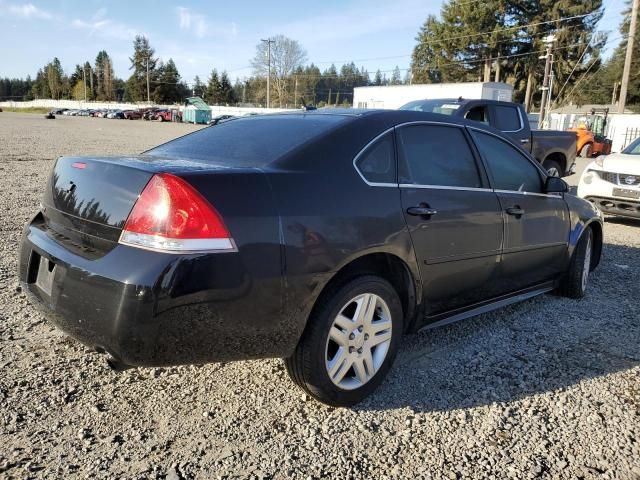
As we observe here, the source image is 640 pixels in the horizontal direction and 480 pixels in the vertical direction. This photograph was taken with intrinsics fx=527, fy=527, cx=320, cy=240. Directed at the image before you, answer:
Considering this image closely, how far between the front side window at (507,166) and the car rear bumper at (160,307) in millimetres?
2154

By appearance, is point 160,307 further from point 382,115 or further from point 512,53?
point 512,53

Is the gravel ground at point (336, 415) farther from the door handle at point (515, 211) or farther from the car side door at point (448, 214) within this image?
the door handle at point (515, 211)

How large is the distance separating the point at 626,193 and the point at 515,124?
2.66m

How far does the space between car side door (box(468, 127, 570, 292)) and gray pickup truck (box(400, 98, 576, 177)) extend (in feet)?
15.8

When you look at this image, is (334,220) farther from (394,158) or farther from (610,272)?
(610,272)

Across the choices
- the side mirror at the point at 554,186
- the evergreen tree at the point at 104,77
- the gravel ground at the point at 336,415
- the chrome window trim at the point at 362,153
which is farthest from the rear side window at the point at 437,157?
the evergreen tree at the point at 104,77

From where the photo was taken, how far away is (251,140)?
10.2 feet

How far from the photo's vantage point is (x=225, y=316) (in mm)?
2316

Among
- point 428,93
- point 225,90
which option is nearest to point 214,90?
point 225,90

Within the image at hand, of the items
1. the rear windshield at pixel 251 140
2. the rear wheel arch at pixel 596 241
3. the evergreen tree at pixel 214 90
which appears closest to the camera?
the rear windshield at pixel 251 140

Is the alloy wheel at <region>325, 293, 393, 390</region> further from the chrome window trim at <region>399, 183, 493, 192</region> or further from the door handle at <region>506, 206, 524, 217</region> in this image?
the door handle at <region>506, 206, 524, 217</region>

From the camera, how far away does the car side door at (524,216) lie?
12.4 feet

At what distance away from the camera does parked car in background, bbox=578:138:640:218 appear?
25.7ft

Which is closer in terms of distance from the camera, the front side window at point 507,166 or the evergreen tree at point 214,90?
the front side window at point 507,166
